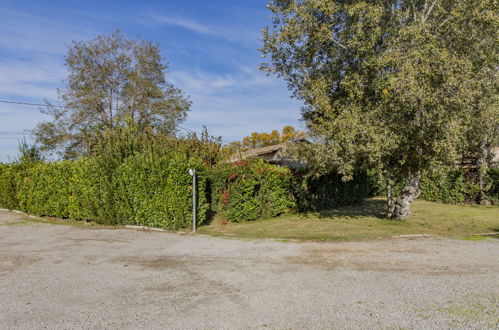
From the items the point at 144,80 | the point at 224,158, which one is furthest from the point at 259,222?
the point at 144,80

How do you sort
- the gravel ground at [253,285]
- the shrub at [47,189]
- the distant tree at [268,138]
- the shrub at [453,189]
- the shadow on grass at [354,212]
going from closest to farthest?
the gravel ground at [253,285], the shadow on grass at [354,212], the shrub at [47,189], the shrub at [453,189], the distant tree at [268,138]

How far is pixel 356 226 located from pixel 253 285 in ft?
25.7

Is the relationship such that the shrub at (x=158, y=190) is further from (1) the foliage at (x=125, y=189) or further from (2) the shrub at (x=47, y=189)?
(2) the shrub at (x=47, y=189)

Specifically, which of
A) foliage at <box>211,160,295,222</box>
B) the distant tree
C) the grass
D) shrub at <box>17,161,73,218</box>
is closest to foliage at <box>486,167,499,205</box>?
the grass

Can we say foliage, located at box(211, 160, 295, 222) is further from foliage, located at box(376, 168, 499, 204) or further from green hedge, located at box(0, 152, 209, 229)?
Answer: foliage, located at box(376, 168, 499, 204)

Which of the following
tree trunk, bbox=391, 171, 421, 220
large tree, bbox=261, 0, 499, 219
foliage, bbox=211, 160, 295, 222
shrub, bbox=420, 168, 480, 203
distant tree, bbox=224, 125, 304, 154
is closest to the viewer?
large tree, bbox=261, 0, 499, 219

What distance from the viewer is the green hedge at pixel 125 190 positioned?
1243 centimetres

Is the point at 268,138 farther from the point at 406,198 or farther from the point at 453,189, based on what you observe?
the point at 406,198

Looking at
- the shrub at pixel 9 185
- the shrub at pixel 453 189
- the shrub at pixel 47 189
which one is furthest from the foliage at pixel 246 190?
the shrub at pixel 9 185

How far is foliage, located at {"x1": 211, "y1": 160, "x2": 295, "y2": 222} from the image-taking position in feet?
46.8

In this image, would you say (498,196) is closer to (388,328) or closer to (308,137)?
(308,137)

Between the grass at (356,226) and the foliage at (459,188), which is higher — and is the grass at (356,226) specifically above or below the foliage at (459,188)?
below

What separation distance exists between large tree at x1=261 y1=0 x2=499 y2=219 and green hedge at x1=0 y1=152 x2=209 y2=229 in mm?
5119

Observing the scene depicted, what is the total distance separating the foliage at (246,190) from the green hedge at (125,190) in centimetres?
88
